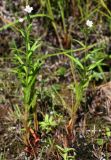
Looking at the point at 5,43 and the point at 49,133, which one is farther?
the point at 5,43

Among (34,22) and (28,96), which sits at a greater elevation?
(34,22)

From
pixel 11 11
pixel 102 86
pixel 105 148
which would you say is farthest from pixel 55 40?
pixel 105 148

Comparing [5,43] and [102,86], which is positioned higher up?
[5,43]

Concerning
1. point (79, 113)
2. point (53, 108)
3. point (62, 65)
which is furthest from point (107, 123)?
point (62, 65)

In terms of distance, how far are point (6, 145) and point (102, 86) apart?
31.7 inches

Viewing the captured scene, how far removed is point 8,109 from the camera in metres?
2.69

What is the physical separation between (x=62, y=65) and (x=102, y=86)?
42 centimetres

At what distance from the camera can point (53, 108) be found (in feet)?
8.68

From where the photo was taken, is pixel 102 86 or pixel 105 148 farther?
pixel 102 86

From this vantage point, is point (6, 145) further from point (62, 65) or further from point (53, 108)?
point (62, 65)

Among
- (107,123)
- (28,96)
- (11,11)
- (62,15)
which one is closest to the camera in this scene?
(28,96)

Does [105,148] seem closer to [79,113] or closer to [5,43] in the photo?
[79,113]

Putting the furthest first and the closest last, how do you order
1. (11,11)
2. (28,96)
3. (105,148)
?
(11,11)
(105,148)
(28,96)

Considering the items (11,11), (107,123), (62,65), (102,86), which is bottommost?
(107,123)
